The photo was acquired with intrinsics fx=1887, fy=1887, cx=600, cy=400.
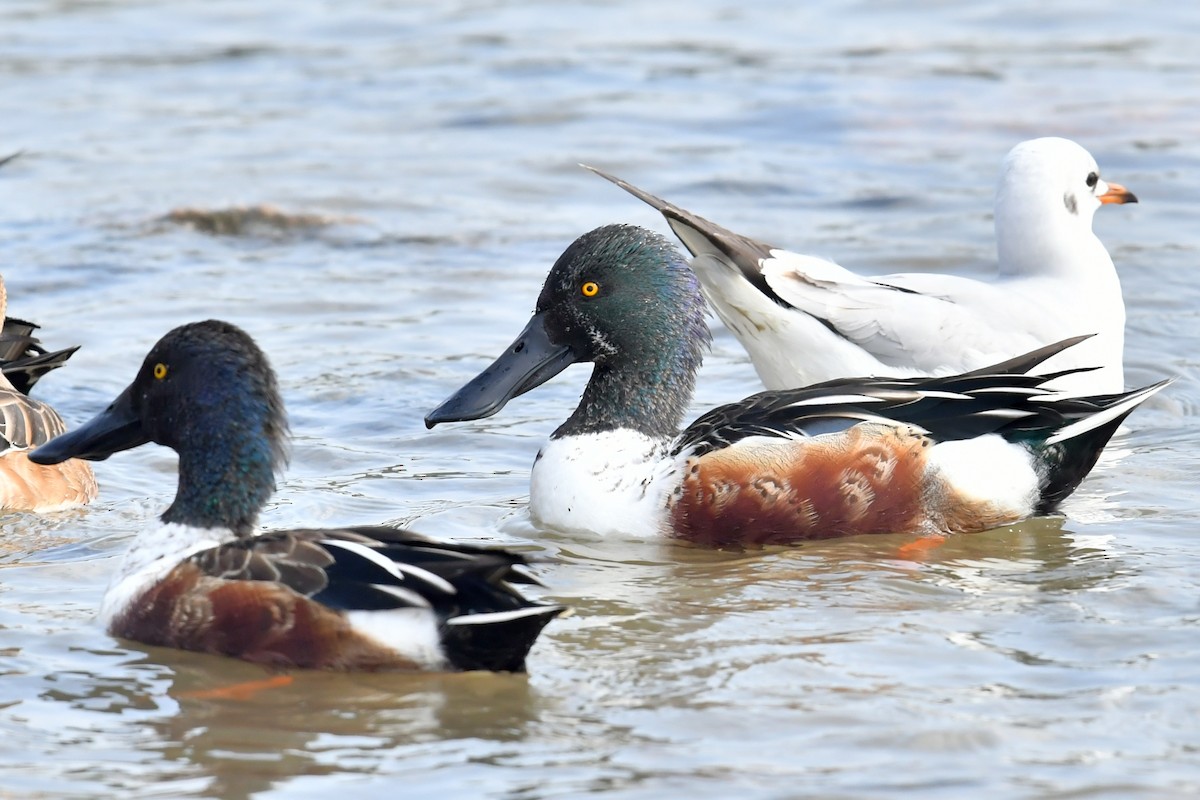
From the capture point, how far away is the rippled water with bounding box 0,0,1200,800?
4727 millimetres

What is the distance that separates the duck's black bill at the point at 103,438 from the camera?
585 cm

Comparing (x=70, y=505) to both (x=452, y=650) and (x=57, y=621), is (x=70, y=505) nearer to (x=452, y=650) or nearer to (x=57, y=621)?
(x=57, y=621)

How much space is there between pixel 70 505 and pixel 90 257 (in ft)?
15.5

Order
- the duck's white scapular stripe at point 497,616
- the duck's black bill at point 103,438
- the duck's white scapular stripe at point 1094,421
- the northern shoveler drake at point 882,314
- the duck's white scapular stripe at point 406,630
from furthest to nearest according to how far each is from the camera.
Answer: the northern shoveler drake at point 882,314, the duck's white scapular stripe at point 1094,421, the duck's black bill at point 103,438, the duck's white scapular stripe at point 406,630, the duck's white scapular stripe at point 497,616

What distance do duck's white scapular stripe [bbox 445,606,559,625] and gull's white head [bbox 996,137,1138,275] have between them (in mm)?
4114

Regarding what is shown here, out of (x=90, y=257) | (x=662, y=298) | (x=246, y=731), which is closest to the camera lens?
(x=246, y=731)

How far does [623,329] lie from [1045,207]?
2352mm

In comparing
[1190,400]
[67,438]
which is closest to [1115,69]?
[1190,400]

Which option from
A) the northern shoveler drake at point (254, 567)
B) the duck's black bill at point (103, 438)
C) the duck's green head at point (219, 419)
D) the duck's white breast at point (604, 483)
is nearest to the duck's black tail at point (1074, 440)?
the duck's white breast at point (604, 483)

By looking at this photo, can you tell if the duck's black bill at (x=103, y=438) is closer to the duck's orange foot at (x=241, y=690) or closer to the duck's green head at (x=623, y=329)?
the duck's orange foot at (x=241, y=690)

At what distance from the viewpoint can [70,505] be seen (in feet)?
23.6

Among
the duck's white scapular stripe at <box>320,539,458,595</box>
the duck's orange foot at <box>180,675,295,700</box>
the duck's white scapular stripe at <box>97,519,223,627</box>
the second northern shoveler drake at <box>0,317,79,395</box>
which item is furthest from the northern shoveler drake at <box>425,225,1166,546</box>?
the second northern shoveler drake at <box>0,317,79,395</box>

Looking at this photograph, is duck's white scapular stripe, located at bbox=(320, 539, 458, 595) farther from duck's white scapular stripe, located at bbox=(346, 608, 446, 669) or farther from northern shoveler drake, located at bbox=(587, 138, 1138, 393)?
northern shoveler drake, located at bbox=(587, 138, 1138, 393)

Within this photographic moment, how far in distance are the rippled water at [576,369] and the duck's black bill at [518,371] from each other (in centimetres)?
42
